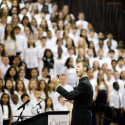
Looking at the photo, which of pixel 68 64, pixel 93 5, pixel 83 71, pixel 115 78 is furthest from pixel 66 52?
pixel 83 71

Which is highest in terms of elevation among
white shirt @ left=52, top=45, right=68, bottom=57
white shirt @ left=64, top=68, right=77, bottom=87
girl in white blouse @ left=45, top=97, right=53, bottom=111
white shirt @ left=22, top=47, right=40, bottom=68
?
white shirt @ left=52, top=45, right=68, bottom=57

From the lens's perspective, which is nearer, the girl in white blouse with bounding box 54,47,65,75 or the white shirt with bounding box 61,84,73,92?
the white shirt with bounding box 61,84,73,92

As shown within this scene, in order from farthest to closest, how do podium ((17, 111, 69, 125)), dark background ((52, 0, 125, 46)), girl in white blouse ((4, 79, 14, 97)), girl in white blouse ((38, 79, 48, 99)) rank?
dark background ((52, 0, 125, 46)) → girl in white blouse ((38, 79, 48, 99)) → girl in white blouse ((4, 79, 14, 97)) → podium ((17, 111, 69, 125))

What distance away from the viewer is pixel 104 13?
1389 cm

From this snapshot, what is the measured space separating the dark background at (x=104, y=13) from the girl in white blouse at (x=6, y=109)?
6.67 m

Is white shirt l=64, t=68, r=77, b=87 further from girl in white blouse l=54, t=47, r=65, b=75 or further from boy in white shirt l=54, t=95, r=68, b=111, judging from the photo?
boy in white shirt l=54, t=95, r=68, b=111

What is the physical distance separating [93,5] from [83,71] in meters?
9.38

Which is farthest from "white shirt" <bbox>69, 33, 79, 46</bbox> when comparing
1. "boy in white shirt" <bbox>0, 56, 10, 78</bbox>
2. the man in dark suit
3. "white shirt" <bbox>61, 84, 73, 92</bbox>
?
the man in dark suit

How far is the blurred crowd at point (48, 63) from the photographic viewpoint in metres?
8.48

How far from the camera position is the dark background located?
1376 centimetres

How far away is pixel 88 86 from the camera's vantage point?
5.00 m

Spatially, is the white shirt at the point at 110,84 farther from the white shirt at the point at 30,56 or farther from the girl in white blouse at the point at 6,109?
the girl in white blouse at the point at 6,109

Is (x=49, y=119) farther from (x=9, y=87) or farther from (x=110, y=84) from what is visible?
(x=110, y=84)

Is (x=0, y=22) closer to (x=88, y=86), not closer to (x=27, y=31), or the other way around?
(x=27, y=31)
